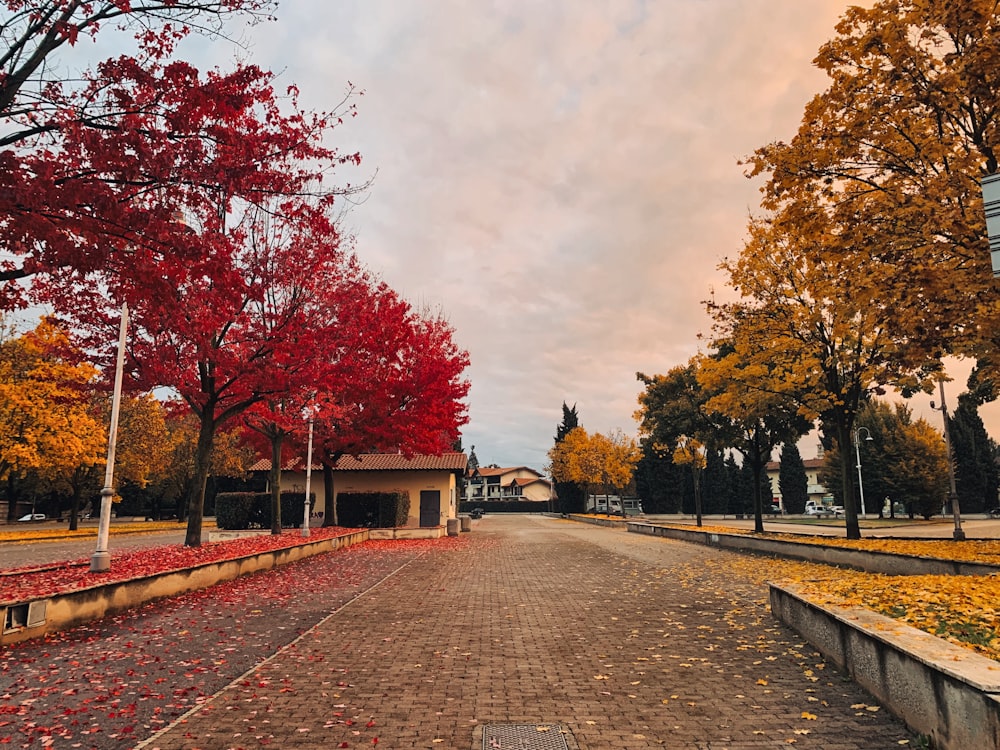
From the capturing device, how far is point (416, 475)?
1398 inches

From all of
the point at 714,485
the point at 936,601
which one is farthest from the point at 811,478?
the point at 936,601

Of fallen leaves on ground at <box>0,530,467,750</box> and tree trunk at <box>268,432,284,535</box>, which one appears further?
tree trunk at <box>268,432,284,535</box>

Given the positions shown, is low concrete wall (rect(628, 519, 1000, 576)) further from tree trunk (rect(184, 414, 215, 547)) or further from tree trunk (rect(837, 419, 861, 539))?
tree trunk (rect(184, 414, 215, 547))

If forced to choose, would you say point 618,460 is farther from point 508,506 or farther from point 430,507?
point 508,506

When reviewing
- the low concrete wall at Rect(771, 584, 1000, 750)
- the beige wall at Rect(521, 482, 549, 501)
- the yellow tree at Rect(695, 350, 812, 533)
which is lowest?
the beige wall at Rect(521, 482, 549, 501)

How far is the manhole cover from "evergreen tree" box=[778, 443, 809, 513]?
72766 millimetres

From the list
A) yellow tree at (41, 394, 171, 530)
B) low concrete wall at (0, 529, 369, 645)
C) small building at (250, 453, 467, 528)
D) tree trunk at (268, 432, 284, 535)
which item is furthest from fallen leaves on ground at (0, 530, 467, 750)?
yellow tree at (41, 394, 171, 530)

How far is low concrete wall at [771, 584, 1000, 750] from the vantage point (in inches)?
143

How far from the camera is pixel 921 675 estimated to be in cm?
435

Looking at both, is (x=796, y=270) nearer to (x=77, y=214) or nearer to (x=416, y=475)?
(x=77, y=214)

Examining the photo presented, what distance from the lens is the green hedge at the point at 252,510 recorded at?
28.6 m

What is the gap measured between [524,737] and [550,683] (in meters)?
1.49

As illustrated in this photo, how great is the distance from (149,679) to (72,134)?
6780 mm

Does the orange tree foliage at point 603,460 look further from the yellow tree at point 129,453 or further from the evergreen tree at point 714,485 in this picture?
the yellow tree at point 129,453
